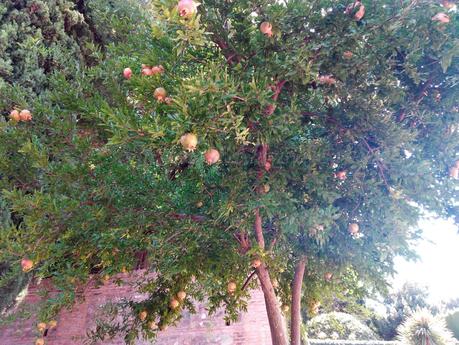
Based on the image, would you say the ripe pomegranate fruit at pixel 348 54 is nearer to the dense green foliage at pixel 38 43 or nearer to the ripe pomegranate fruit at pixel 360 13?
the ripe pomegranate fruit at pixel 360 13

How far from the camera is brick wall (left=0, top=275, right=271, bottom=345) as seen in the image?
4090mm

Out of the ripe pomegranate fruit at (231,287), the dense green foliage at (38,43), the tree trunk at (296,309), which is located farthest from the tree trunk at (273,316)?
the dense green foliage at (38,43)

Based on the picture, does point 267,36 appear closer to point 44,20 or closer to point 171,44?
point 171,44

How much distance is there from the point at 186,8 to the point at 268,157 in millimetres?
1216

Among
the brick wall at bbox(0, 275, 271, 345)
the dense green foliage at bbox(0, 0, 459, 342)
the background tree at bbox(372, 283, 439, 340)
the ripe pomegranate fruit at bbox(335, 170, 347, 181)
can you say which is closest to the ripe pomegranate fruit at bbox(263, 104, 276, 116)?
the dense green foliage at bbox(0, 0, 459, 342)

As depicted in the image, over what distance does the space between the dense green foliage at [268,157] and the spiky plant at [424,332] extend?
277 inches

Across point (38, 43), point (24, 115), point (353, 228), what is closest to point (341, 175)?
point (353, 228)

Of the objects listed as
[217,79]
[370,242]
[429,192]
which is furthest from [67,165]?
[429,192]

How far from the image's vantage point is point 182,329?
414 cm

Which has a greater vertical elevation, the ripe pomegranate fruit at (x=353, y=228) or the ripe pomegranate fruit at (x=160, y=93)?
the ripe pomegranate fruit at (x=160, y=93)

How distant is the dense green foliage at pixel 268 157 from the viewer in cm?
207

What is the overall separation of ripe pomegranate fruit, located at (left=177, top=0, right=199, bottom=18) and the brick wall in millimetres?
3621

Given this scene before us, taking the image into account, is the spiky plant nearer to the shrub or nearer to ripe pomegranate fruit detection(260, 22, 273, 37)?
the shrub

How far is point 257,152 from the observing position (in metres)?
2.45
